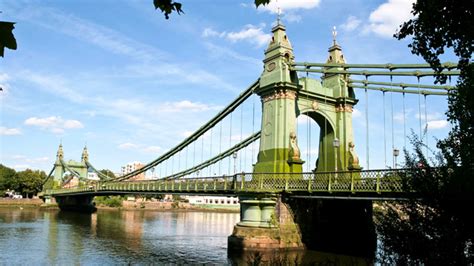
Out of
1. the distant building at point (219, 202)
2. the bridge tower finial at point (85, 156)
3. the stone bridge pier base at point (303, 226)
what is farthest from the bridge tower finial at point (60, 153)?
the stone bridge pier base at point (303, 226)

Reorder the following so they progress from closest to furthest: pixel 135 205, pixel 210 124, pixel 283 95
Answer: pixel 283 95, pixel 210 124, pixel 135 205

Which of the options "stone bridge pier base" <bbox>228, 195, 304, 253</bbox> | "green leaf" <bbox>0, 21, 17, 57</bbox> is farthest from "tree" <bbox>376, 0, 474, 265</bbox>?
"stone bridge pier base" <bbox>228, 195, 304, 253</bbox>

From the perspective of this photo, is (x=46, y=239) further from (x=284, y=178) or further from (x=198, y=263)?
(x=284, y=178)

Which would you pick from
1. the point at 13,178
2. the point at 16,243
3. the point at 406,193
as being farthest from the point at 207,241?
the point at 13,178

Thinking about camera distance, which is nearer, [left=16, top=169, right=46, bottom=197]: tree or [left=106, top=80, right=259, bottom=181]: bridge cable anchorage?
[left=106, top=80, right=259, bottom=181]: bridge cable anchorage

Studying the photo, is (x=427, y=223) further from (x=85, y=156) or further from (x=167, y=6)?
(x=85, y=156)

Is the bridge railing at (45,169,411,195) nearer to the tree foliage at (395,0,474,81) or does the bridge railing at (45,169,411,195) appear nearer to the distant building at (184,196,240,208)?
the tree foliage at (395,0,474,81)

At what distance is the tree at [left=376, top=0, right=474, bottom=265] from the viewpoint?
25.1 ft

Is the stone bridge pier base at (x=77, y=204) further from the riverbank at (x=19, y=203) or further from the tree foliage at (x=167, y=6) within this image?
the tree foliage at (x=167, y=6)

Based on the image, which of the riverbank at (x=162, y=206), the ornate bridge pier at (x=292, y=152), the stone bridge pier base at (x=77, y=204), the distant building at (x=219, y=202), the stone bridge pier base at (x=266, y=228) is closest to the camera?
the stone bridge pier base at (x=266, y=228)

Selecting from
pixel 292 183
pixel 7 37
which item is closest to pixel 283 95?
pixel 292 183

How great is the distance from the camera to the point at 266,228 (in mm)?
23219

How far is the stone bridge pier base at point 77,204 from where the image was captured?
73.2 metres

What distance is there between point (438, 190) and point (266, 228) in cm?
1562
